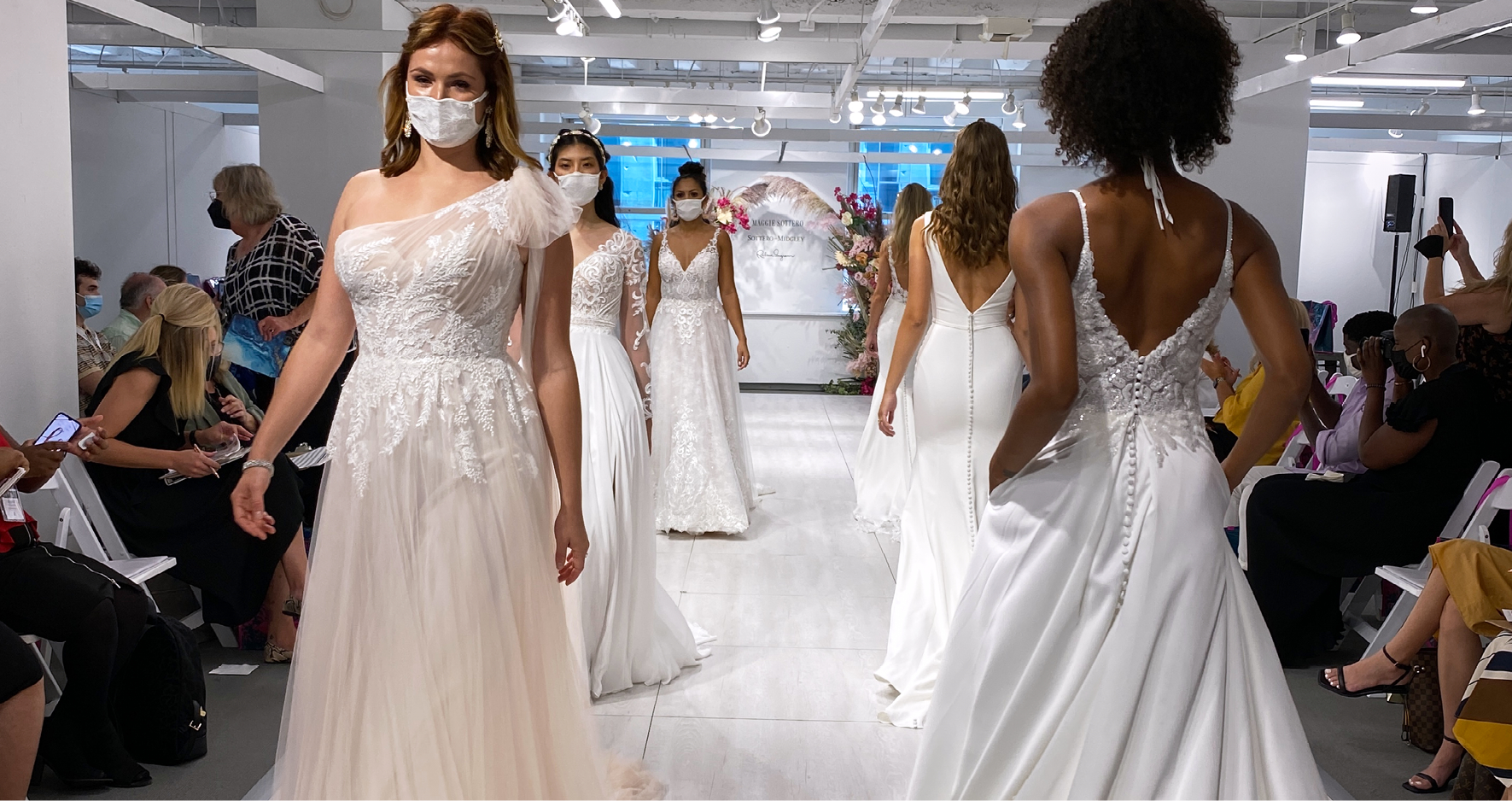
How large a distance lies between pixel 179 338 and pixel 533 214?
2.14 m

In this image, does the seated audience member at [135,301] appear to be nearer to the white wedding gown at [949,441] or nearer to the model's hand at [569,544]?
the white wedding gown at [949,441]

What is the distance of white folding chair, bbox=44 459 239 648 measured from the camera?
10.9 ft

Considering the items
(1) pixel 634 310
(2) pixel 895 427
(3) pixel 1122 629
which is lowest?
(2) pixel 895 427

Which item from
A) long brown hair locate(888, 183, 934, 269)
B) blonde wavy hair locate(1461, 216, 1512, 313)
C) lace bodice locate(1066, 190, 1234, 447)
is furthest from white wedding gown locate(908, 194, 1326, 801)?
long brown hair locate(888, 183, 934, 269)

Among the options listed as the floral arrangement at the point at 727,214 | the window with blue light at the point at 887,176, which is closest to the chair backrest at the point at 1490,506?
the floral arrangement at the point at 727,214

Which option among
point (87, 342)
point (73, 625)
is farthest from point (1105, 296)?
point (87, 342)

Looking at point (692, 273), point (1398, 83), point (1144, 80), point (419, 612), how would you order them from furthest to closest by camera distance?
point (1398, 83) → point (692, 273) → point (419, 612) → point (1144, 80)

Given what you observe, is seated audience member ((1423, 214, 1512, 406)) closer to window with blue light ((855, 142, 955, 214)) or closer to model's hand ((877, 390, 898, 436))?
model's hand ((877, 390, 898, 436))

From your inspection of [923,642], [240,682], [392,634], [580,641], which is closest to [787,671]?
[923,642]

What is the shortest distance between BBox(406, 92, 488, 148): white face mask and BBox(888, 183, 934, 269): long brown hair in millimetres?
3700

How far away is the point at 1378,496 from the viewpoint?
3.79m

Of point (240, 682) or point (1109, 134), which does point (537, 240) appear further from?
point (240, 682)

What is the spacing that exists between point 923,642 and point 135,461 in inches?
95.3

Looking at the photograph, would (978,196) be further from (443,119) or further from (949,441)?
(443,119)
